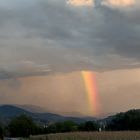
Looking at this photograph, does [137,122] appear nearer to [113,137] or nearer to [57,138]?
[57,138]

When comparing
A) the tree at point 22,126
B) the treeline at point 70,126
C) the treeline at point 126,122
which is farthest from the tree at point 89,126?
the tree at point 22,126

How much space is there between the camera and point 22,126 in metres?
115

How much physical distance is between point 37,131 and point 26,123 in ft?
18.3

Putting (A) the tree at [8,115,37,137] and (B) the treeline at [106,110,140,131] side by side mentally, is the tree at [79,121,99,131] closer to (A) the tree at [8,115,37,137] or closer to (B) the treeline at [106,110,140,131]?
(B) the treeline at [106,110,140,131]

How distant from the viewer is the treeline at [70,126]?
314ft

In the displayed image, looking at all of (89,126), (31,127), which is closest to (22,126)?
(31,127)

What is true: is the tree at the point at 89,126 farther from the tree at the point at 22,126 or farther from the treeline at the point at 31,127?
the tree at the point at 22,126

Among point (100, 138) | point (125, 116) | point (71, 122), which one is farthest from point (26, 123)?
point (100, 138)

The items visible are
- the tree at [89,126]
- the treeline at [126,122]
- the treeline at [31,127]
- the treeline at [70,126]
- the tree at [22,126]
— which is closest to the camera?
the treeline at [126,122]

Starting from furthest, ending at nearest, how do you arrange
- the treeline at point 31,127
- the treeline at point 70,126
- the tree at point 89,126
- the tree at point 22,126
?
the tree at point 22,126 → the treeline at point 31,127 → the tree at point 89,126 → the treeline at point 70,126

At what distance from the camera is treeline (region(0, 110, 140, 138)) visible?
95.8 metres

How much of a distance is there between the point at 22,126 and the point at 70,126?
14.0 meters

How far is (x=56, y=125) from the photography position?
4437 inches

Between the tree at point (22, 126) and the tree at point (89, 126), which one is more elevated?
the tree at point (22, 126)
